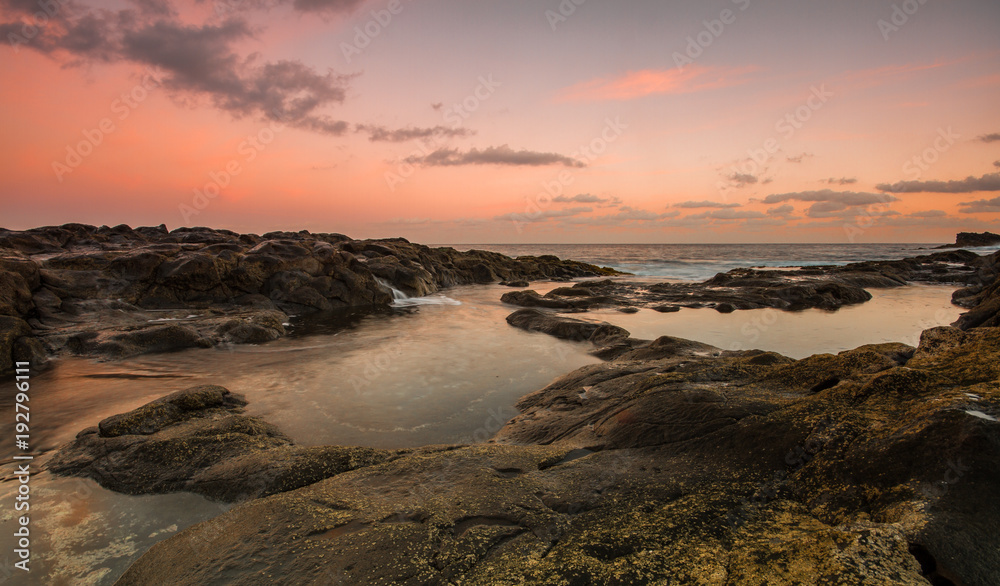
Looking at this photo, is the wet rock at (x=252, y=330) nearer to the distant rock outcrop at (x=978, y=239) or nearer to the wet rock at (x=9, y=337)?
the wet rock at (x=9, y=337)

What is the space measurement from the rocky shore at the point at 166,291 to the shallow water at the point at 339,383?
3.16 feet

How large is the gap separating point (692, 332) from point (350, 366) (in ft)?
32.3

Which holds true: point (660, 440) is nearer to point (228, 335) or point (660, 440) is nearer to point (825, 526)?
point (825, 526)

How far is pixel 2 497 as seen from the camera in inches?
165

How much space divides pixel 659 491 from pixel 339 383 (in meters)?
7.03

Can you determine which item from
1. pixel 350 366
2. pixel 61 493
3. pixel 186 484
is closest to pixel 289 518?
pixel 186 484

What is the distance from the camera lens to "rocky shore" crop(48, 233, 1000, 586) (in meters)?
2.07

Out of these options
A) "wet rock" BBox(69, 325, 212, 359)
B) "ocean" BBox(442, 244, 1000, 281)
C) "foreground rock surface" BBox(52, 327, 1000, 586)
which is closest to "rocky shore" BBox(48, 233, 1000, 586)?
"foreground rock surface" BBox(52, 327, 1000, 586)

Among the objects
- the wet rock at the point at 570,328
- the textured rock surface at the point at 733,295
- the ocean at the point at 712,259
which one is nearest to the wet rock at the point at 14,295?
the wet rock at the point at 570,328

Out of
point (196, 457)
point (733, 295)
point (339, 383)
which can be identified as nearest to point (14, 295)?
point (339, 383)

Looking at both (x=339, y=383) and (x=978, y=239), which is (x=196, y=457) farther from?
(x=978, y=239)

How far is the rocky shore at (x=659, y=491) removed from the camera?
2.07 m

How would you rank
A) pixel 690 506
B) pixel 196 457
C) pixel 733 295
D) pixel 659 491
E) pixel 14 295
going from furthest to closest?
pixel 733 295, pixel 14 295, pixel 196 457, pixel 659 491, pixel 690 506

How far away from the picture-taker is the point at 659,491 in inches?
113
